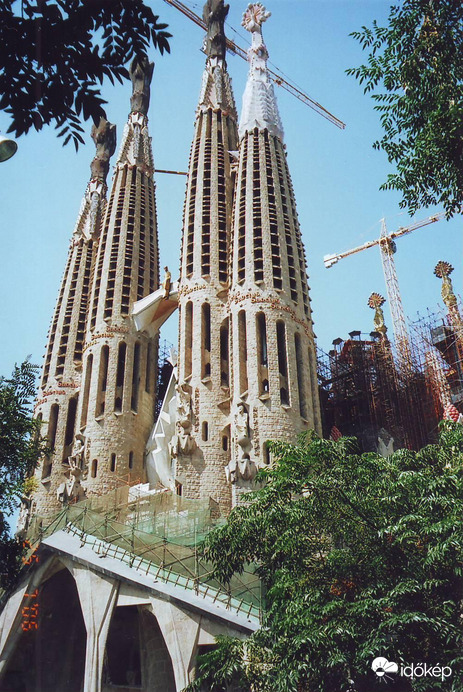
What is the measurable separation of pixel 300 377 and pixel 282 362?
1.04 m

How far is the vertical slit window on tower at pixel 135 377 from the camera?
38484 millimetres

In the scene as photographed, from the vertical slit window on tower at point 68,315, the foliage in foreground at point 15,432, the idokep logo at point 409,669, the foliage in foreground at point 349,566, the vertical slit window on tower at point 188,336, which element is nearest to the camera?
the idokep logo at point 409,669

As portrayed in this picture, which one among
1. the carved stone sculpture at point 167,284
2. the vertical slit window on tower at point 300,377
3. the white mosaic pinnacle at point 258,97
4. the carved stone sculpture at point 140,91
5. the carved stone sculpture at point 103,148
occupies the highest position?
the carved stone sculpture at point 140,91

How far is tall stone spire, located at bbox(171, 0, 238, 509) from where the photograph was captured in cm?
3173

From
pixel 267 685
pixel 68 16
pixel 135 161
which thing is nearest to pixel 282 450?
pixel 267 685

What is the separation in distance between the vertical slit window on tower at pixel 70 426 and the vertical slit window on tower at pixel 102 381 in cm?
Result: 299

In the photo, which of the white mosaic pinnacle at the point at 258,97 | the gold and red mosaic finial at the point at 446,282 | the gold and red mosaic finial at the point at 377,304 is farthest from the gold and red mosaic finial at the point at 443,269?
the white mosaic pinnacle at the point at 258,97

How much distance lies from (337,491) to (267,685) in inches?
155

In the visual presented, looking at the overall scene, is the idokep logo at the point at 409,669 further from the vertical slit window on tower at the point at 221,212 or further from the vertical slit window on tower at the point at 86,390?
the vertical slit window on tower at the point at 86,390

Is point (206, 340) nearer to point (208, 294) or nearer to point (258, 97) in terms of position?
point (208, 294)

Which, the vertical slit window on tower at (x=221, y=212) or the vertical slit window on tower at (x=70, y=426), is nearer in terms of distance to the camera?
the vertical slit window on tower at (x=221, y=212)

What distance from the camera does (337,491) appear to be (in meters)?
14.9

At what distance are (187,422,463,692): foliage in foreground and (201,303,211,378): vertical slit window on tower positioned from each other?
17.4 metres

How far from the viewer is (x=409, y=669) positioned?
11.9 meters
